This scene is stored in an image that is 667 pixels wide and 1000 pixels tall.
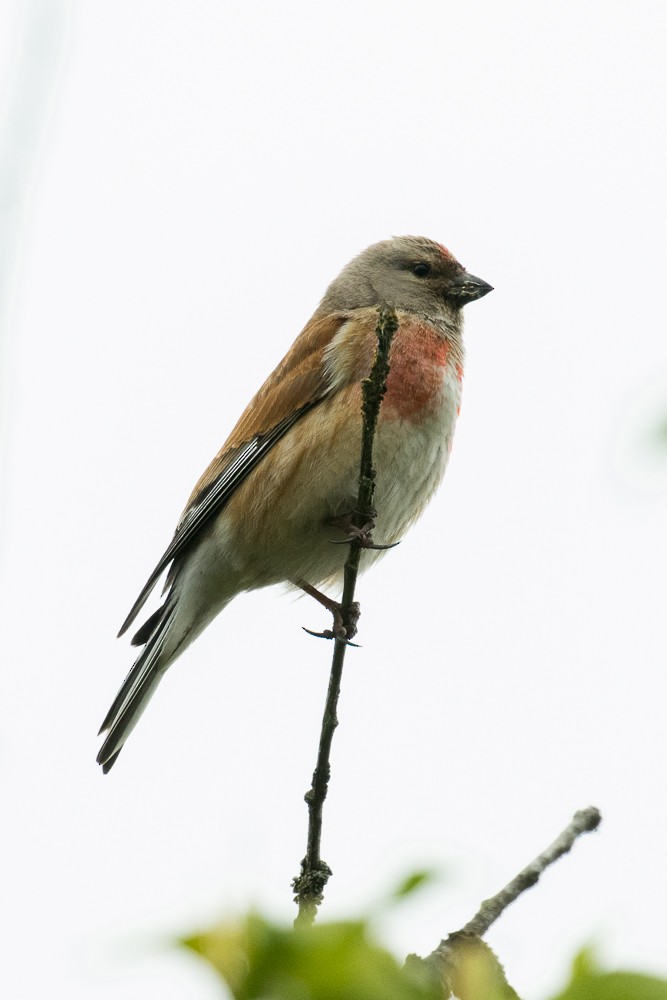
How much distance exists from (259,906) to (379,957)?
0.17 meters

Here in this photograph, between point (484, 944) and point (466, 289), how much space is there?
5035 millimetres

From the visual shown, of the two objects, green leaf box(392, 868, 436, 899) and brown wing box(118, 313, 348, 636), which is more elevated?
→ brown wing box(118, 313, 348, 636)

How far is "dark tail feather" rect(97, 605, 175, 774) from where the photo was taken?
5.56 m

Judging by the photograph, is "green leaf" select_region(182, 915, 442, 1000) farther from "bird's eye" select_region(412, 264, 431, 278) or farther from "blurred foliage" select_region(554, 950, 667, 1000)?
"bird's eye" select_region(412, 264, 431, 278)

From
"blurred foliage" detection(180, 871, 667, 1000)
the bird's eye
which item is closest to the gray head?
the bird's eye

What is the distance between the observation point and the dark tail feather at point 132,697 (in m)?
5.56

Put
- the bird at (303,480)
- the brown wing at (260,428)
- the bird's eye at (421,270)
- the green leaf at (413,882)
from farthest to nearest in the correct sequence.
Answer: the bird's eye at (421,270)
the brown wing at (260,428)
the bird at (303,480)
the green leaf at (413,882)

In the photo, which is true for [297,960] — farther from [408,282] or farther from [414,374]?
[408,282]

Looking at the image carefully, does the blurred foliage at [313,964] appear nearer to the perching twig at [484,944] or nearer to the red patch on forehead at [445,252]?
the perching twig at [484,944]

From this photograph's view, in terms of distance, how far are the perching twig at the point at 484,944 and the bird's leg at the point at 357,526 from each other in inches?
70.0

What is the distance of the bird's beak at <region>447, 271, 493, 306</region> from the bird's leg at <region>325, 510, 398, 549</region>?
1.74 m

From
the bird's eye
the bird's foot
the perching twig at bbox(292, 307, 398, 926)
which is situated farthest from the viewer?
the bird's eye

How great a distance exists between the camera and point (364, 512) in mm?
4434

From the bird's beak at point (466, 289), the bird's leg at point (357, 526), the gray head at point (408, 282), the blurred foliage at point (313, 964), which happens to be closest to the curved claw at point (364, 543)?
the bird's leg at point (357, 526)
